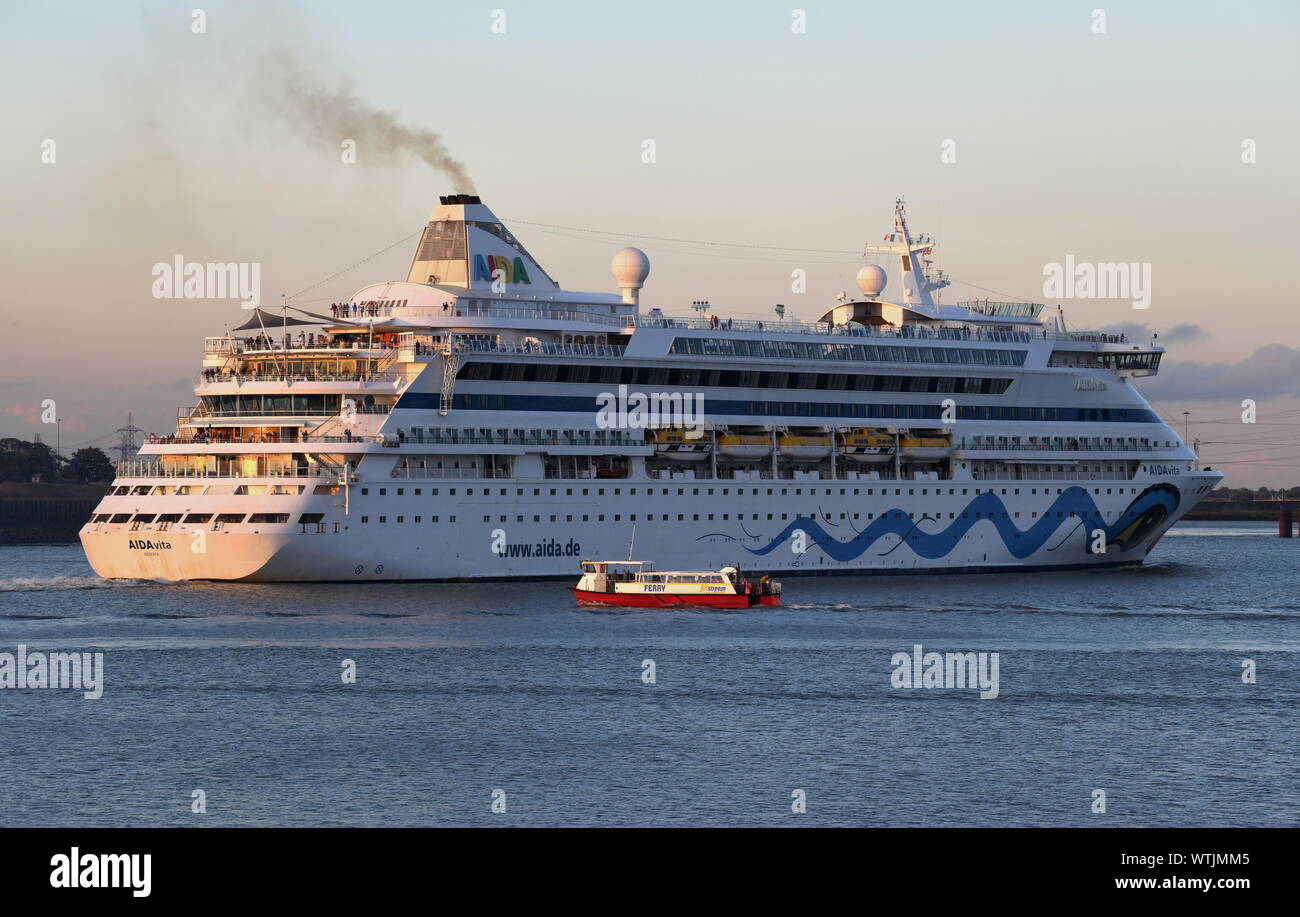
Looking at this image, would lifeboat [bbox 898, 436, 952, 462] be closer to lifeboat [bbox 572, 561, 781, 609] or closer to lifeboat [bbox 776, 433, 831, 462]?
lifeboat [bbox 776, 433, 831, 462]

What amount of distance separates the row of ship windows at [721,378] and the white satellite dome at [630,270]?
4.38 meters

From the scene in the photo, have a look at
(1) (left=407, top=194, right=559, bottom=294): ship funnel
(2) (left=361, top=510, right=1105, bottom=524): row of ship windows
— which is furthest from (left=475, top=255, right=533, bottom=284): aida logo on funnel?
(2) (left=361, top=510, right=1105, bottom=524): row of ship windows

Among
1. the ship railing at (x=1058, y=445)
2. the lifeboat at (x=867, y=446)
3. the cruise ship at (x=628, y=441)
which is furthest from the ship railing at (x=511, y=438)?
the ship railing at (x=1058, y=445)

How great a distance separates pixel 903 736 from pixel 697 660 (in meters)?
10.8

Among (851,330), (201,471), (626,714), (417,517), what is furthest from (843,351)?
(626,714)

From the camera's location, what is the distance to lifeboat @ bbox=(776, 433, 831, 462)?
2805 inches

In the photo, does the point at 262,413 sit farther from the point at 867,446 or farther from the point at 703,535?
the point at 867,446

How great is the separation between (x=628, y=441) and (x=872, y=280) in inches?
784

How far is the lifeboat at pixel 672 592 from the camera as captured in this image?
58656 millimetres

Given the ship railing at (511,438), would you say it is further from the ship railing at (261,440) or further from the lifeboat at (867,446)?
the lifeboat at (867,446)

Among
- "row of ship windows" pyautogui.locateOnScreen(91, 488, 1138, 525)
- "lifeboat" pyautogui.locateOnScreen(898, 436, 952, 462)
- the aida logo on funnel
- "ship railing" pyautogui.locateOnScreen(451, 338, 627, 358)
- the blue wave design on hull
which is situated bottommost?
the blue wave design on hull

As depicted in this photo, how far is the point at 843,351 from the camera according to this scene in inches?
2908

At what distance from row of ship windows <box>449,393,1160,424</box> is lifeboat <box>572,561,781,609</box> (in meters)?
8.57
